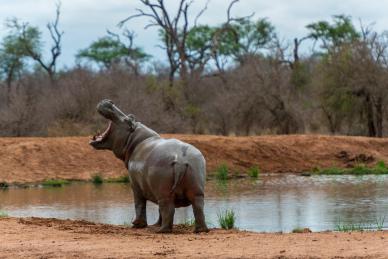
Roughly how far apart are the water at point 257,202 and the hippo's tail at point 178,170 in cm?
299

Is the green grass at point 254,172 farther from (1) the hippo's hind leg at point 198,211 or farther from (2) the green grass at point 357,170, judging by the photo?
(1) the hippo's hind leg at point 198,211

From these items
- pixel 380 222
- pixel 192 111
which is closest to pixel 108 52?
pixel 192 111

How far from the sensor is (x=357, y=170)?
98.7ft

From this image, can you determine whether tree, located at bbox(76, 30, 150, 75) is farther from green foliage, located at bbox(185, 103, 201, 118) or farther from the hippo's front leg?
the hippo's front leg

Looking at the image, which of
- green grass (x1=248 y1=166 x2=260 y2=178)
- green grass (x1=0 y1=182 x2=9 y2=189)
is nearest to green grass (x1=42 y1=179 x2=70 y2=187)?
green grass (x1=0 y1=182 x2=9 y2=189)

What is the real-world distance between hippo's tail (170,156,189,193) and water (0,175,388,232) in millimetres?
2994

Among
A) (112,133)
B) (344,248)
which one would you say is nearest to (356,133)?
(112,133)

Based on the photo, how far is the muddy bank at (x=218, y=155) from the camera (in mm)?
29078

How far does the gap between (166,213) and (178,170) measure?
0.67 metres

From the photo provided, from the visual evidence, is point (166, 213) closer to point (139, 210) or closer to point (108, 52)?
point (139, 210)

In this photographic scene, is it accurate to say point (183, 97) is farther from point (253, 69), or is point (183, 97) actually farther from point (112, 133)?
point (112, 133)

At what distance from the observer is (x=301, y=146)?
32875mm

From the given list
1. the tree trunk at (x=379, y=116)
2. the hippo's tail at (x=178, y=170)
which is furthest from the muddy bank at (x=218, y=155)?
the hippo's tail at (x=178, y=170)

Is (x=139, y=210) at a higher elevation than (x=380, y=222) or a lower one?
higher
